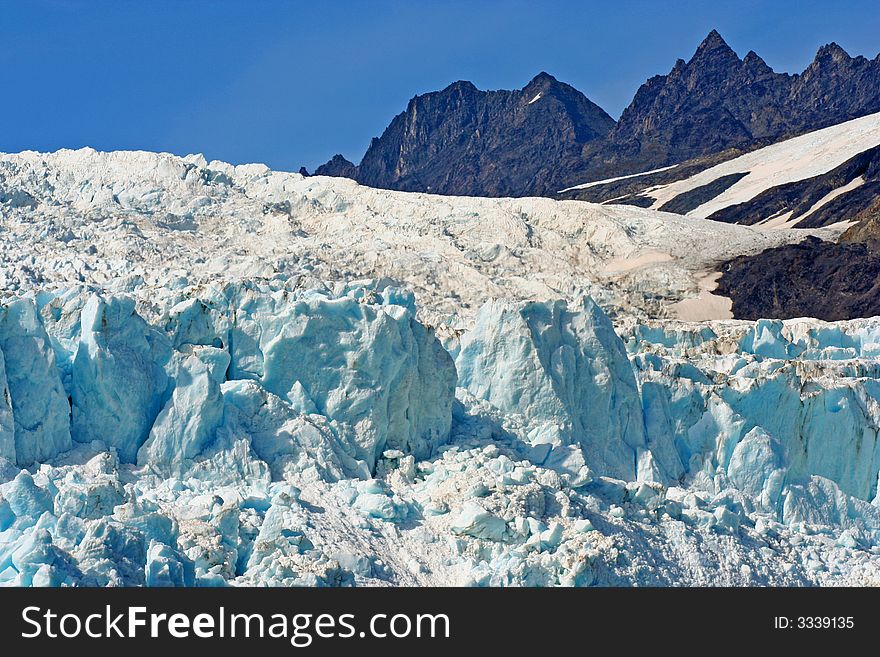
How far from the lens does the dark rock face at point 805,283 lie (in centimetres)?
6191

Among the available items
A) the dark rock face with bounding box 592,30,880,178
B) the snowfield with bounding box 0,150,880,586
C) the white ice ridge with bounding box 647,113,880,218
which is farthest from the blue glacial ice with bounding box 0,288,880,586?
the dark rock face with bounding box 592,30,880,178

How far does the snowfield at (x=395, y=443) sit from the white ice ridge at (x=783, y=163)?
7066cm

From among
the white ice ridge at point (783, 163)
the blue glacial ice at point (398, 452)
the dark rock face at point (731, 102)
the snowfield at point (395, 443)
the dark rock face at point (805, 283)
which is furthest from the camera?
the dark rock face at point (731, 102)

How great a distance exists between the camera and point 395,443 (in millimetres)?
25812

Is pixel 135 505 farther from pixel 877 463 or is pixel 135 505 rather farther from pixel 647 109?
pixel 647 109

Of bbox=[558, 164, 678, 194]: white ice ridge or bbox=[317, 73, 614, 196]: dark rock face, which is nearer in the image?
→ bbox=[558, 164, 678, 194]: white ice ridge

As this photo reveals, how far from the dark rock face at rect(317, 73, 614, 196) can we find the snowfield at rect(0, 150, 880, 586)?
137 metres

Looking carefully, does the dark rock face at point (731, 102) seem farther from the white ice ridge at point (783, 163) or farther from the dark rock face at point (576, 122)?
the white ice ridge at point (783, 163)

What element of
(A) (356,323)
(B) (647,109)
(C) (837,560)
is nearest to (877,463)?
(C) (837,560)

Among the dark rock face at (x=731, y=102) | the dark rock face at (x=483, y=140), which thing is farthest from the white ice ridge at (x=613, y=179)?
the dark rock face at (x=483, y=140)

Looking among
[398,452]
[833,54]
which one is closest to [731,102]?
[833,54]

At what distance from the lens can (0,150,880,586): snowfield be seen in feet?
65.5

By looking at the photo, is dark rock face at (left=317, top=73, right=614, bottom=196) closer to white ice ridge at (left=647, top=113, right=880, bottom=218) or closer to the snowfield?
white ice ridge at (left=647, top=113, right=880, bottom=218)

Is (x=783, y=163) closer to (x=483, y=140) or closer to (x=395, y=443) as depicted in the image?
(x=483, y=140)
